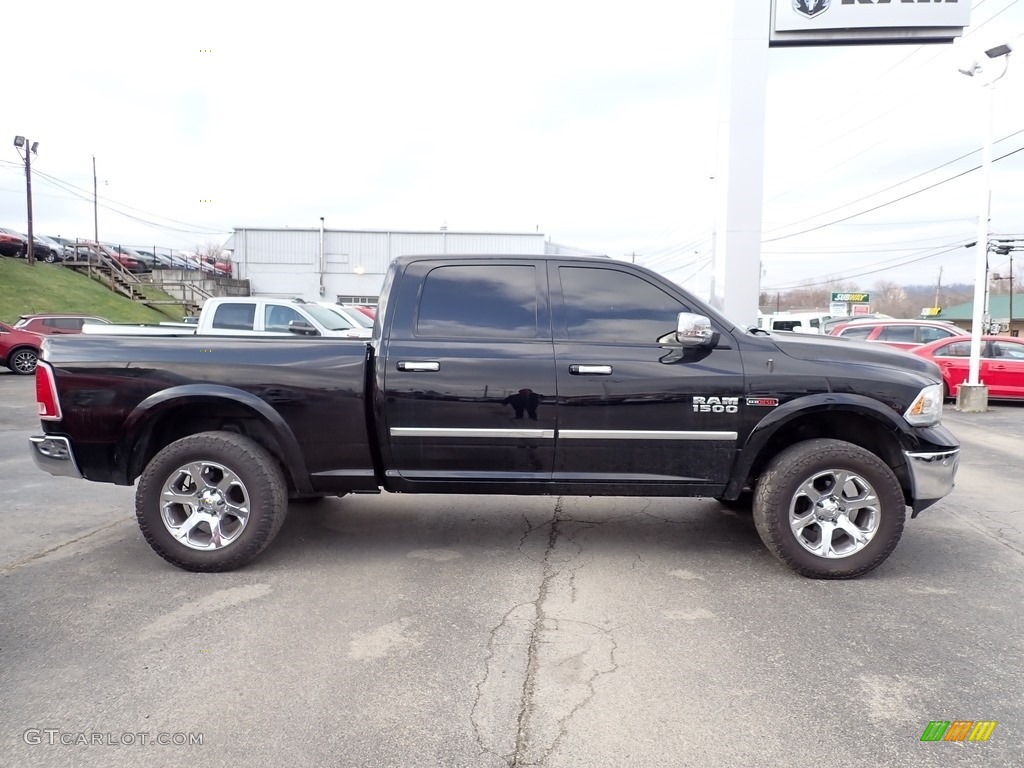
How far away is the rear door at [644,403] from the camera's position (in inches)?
172

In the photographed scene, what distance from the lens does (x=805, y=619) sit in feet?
12.5

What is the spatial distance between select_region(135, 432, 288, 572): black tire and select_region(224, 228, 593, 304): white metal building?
36795 millimetres

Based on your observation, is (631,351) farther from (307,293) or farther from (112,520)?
(307,293)

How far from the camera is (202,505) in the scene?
4.43 meters

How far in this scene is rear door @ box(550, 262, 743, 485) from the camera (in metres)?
4.36

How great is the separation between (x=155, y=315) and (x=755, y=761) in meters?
35.9

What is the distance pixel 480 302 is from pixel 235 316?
872cm

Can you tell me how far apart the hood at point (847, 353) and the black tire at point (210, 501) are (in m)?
3.35

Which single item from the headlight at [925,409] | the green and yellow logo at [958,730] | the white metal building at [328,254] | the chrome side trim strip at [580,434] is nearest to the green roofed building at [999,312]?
the white metal building at [328,254]

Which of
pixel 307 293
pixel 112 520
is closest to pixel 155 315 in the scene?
pixel 307 293

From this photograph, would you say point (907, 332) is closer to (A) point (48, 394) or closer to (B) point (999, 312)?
(A) point (48, 394)

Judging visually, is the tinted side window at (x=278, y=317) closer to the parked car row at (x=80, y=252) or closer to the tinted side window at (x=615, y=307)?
the tinted side window at (x=615, y=307)

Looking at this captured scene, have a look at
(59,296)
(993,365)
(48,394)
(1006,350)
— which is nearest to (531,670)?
(48,394)
